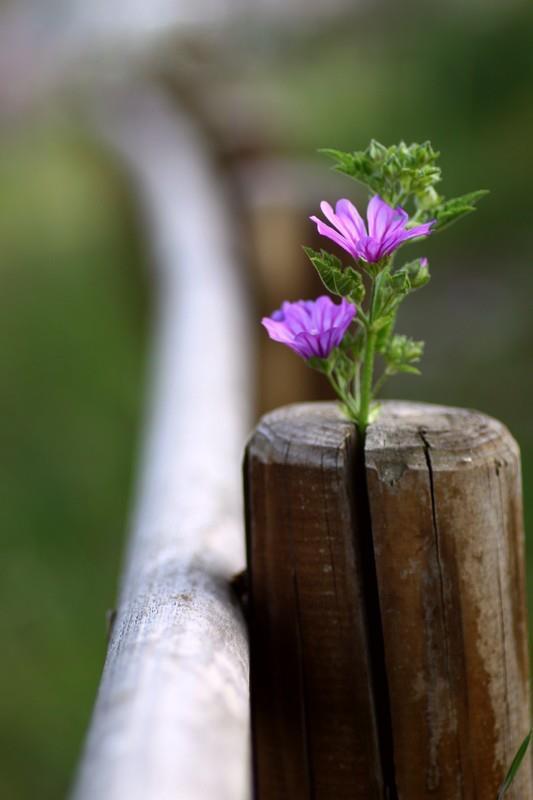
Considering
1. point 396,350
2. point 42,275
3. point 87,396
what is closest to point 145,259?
point 87,396

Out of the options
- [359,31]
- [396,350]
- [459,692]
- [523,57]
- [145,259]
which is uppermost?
[359,31]

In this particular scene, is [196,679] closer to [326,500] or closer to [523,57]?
[326,500]

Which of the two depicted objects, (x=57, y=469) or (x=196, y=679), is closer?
(x=196, y=679)

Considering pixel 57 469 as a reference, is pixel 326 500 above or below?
above

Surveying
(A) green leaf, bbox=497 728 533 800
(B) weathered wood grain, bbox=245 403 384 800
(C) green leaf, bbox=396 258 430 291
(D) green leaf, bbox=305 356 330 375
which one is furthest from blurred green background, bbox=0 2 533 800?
(C) green leaf, bbox=396 258 430 291

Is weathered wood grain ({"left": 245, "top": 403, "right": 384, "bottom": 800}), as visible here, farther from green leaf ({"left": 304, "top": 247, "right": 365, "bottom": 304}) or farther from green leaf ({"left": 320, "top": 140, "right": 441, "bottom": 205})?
green leaf ({"left": 320, "top": 140, "right": 441, "bottom": 205})

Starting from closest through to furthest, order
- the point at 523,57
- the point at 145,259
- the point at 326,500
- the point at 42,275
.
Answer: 1. the point at 326,500
2. the point at 145,259
3. the point at 523,57
4. the point at 42,275
